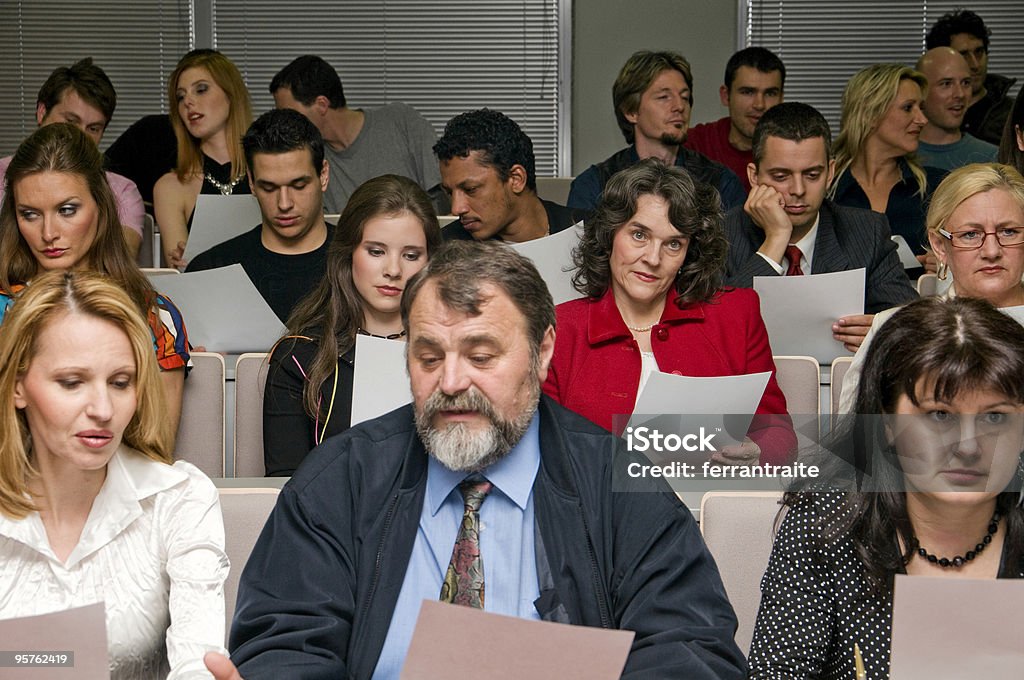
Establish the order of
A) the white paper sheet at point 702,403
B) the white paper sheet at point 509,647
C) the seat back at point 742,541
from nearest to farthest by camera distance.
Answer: the white paper sheet at point 509,647
the seat back at point 742,541
the white paper sheet at point 702,403

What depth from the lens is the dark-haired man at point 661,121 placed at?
173 inches

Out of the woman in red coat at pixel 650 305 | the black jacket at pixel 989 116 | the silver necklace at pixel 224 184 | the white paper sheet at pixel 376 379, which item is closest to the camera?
→ the white paper sheet at pixel 376 379

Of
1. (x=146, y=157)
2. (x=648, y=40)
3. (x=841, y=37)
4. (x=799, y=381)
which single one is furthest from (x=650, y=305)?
(x=841, y=37)

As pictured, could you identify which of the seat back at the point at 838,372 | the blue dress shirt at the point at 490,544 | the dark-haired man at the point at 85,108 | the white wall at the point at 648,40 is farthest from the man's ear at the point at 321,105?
the blue dress shirt at the point at 490,544

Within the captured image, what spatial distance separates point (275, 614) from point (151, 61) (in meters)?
5.29

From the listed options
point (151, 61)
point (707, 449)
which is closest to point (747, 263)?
point (707, 449)

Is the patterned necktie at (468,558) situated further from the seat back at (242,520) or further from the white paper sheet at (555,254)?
the white paper sheet at (555,254)

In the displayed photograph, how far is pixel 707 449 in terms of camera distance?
242 centimetres

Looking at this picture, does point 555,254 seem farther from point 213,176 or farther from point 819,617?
point 819,617

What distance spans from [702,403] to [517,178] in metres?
1.57

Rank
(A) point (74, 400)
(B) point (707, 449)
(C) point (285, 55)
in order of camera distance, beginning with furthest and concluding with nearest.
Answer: (C) point (285, 55) < (B) point (707, 449) < (A) point (74, 400)

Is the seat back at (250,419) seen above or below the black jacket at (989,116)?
below

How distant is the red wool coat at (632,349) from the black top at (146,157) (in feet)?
9.02

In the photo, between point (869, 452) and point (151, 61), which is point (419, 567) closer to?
point (869, 452)
